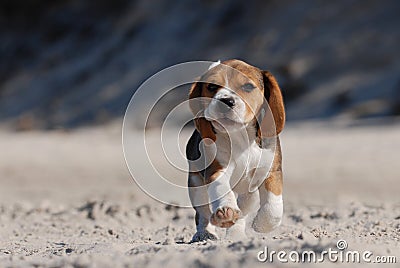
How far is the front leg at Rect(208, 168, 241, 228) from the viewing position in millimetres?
4727

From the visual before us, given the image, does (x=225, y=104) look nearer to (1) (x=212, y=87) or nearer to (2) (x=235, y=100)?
(2) (x=235, y=100)

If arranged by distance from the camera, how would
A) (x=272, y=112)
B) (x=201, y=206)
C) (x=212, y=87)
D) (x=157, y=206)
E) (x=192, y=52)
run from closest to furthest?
(x=212, y=87)
(x=272, y=112)
(x=201, y=206)
(x=157, y=206)
(x=192, y=52)

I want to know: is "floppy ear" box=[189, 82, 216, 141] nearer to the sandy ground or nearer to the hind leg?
the hind leg

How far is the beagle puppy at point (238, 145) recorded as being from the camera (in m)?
4.81

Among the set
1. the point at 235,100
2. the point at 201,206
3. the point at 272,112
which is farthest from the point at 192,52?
the point at 235,100

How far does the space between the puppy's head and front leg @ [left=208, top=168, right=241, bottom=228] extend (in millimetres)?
254

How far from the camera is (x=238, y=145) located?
4914mm

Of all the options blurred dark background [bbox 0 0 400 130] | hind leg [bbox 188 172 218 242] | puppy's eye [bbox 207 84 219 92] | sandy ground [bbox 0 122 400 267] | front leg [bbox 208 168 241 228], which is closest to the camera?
sandy ground [bbox 0 122 400 267]

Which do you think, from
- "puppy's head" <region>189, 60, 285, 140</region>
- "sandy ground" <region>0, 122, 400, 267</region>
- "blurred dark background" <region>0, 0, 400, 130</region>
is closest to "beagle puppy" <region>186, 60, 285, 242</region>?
"puppy's head" <region>189, 60, 285, 140</region>

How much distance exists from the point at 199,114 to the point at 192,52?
22.4m

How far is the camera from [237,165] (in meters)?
4.93

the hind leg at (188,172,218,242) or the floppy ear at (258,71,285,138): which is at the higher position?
the floppy ear at (258,71,285,138)

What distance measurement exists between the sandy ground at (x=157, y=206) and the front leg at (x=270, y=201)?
0.15 meters

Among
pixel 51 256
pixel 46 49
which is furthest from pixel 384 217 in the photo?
pixel 46 49
